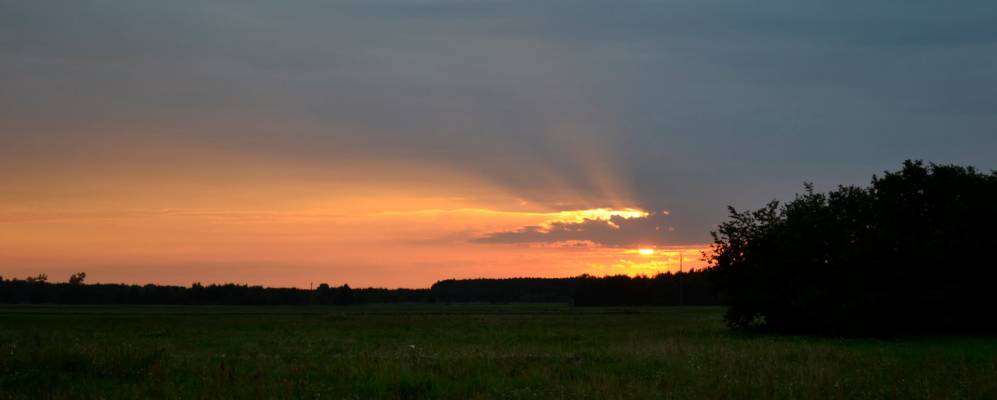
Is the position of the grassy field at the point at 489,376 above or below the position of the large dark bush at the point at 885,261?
below

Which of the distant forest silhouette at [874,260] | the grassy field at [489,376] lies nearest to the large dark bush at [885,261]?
the distant forest silhouette at [874,260]

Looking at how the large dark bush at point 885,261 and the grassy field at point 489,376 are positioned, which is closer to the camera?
the grassy field at point 489,376

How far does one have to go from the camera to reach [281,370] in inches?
880

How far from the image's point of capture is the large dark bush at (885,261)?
45094 millimetres

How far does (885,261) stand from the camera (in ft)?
149

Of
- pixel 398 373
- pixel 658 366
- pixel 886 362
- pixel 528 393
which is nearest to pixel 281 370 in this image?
pixel 398 373

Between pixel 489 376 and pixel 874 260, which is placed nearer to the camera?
pixel 489 376

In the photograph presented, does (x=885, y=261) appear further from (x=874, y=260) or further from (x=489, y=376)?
(x=489, y=376)

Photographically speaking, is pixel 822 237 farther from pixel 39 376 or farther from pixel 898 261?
pixel 39 376

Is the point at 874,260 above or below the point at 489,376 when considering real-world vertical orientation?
above

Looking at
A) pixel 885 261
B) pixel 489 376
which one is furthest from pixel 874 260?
pixel 489 376

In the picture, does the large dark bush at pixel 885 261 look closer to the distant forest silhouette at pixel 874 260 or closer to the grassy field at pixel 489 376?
the distant forest silhouette at pixel 874 260

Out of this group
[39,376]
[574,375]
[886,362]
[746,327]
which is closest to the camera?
[39,376]

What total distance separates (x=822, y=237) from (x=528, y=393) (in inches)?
1349
